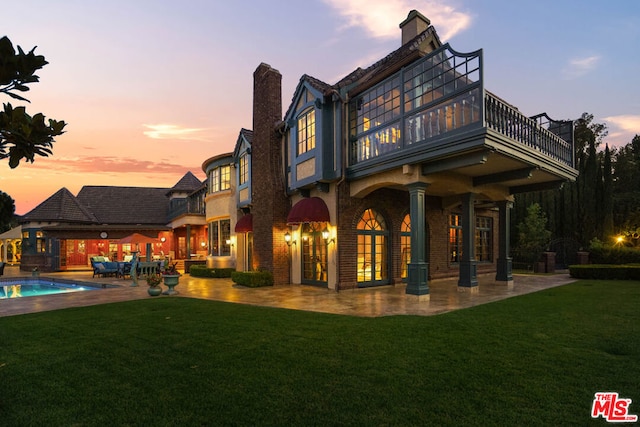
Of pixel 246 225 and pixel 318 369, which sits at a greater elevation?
pixel 246 225

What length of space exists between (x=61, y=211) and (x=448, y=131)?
1179 inches

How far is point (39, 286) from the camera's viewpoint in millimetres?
19203

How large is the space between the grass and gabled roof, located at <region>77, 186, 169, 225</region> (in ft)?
86.6

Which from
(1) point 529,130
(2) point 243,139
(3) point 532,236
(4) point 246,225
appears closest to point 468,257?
(1) point 529,130

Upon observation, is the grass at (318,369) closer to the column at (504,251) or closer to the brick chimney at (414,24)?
the column at (504,251)

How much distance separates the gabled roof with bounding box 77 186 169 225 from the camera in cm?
3189

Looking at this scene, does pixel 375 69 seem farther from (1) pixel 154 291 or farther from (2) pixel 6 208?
(2) pixel 6 208

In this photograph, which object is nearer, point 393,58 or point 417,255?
point 417,255

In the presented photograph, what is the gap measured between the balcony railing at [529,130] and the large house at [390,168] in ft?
0.15

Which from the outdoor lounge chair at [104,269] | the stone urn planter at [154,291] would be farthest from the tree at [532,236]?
the outdoor lounge chair at [104,269]

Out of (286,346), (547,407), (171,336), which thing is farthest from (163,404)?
(547,407)

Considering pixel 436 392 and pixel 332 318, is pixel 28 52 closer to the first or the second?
pixel 436 392

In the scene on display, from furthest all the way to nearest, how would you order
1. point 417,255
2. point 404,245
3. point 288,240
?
point 288,240, point 404,245, point 417,255
